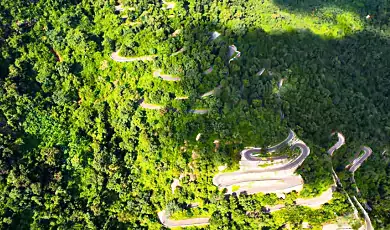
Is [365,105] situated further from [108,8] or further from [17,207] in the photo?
[17,207]

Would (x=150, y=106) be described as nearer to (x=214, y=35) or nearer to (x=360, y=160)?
(x=214, y=35)

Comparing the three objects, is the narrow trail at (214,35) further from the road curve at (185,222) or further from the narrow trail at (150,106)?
the road curve at (185,222)

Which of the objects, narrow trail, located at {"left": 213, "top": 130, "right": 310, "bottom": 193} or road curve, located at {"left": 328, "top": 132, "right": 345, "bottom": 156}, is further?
road curve, located at {"left": 328, "top": 132, "right": 345, "bottom": 156}

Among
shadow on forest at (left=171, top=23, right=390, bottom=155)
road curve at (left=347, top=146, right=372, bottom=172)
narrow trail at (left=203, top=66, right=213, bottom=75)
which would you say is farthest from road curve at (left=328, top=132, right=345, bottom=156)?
narrow trail at (left=203, top=66, right=213, bottom=75)

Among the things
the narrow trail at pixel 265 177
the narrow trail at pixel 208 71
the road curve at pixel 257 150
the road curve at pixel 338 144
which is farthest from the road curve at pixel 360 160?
the narrow trail at pixel 208 71

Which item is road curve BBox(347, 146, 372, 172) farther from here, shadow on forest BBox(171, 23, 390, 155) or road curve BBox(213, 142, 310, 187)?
road curve BBox(213, 142, 310, 187)
